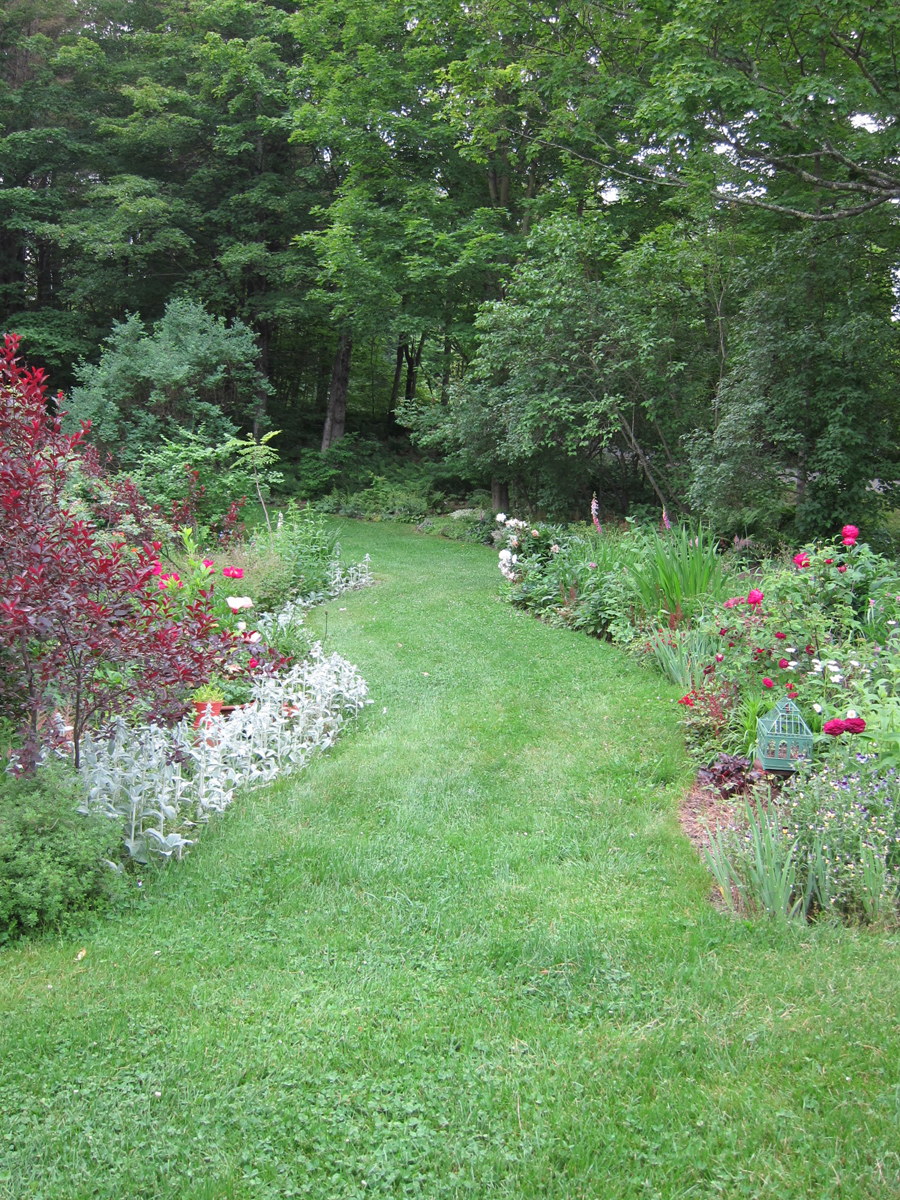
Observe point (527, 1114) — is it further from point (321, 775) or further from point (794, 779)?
point (321, 775)

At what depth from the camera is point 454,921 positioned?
2959mm

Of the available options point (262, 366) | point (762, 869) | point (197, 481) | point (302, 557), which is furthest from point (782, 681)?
point (262, 366)

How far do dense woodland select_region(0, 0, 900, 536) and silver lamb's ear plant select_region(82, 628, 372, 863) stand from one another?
6.06m

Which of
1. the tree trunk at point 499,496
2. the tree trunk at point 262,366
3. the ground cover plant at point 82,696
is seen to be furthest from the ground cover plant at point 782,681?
the tree trunk at point 262,366

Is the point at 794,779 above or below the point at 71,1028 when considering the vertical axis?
above

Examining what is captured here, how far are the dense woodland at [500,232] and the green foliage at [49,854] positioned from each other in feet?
24.4

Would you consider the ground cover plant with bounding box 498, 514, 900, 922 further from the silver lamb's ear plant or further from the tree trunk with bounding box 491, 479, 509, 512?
the tree trunk with bounding box 491, 479, 509, 512

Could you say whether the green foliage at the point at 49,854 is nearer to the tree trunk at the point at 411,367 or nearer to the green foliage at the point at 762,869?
the green foliage at the point at 762,869

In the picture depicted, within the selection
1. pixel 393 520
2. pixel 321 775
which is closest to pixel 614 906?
pixel 321 775

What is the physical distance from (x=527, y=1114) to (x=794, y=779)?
75.3 inches

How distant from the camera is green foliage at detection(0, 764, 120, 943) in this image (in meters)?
2.77

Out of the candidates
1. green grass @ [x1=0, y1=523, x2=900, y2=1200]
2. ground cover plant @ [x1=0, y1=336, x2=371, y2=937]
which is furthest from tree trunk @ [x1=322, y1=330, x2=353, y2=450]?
→ green grass @ [x1=0, y1=523, x2=900, y2=1200]

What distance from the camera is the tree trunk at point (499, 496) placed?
15.9 m

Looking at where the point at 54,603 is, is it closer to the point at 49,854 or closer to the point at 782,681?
the point at 49,854
